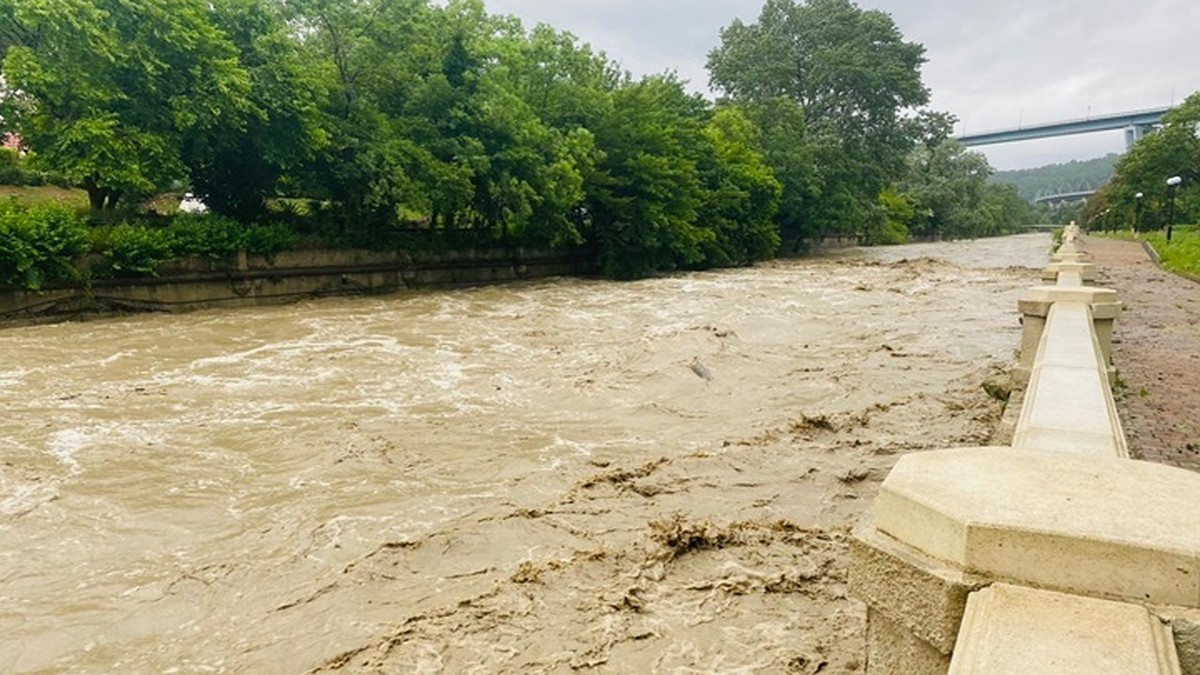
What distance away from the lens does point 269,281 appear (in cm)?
1770

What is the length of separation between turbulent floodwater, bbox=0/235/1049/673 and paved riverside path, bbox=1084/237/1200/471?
4.34 ft

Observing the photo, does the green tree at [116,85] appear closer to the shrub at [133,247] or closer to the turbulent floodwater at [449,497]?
the shrub at [133,247]

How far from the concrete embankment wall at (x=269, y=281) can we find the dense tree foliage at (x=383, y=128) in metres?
0.71

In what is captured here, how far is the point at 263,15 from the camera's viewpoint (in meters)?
16.9

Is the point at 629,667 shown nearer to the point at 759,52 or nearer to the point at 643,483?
the point at 643,483

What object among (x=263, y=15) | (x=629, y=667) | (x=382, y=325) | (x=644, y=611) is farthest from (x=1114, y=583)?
(x=263, y=15)

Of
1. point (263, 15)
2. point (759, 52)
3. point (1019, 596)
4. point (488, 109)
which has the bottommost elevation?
point (1019, 596)

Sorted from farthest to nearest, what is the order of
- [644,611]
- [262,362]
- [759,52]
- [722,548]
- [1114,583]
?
[759,52] → [262,362] → [722,548] → [644,611] → [1114,583]

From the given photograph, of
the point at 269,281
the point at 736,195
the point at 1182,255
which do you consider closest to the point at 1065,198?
the point at 1182,255

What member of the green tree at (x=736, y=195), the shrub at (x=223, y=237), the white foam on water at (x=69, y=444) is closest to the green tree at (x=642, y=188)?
the green tree at (x=736, y=195)

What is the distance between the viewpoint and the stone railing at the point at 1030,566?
1323 millimetres

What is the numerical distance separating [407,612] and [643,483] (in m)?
2.31

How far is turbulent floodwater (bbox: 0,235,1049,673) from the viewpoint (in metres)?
3.60

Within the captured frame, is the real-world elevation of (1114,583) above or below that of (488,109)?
below
